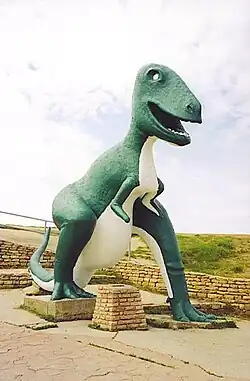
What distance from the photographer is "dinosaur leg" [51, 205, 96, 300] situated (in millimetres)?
7145

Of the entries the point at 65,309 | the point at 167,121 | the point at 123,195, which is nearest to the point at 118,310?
the point at 65,309

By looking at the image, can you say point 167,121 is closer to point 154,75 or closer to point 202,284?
point 154,75

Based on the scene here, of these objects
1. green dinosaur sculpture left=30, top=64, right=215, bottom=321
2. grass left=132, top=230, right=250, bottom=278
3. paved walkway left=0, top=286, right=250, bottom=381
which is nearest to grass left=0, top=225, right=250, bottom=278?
grass left=132, top=230, right=250, bottom=278

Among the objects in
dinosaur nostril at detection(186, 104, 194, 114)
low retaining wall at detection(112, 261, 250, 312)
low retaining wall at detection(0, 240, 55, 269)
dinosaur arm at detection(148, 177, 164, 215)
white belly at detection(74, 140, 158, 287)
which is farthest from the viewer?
low retaining wall at detection(0, 240, 55, 269)

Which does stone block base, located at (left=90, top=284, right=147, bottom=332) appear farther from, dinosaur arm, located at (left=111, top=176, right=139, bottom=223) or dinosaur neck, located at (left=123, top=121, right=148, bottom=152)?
dinosaur neck, located at (left=123, top=121, right=148, bottom=152)

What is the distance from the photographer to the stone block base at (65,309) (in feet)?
22.8

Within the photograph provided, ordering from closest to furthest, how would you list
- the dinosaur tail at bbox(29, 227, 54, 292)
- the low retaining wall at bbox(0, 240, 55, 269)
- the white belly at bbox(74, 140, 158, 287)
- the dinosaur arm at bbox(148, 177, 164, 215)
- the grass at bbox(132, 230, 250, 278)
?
the white belly at bbox(74, 140, 158, 287), the dinosaur arm at bbox(148, 177, 164, 215), the dinosaur tail at bbox(29, 227, 54, 292), the low retaining wall at bbox(0, 240, 55, 269), the grass at bbox(132, 230, 250, 278)

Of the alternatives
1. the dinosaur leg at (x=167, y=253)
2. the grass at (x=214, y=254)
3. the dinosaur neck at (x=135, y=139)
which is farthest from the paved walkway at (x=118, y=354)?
the grass at (x=214, y=254)

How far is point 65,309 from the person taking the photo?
275 inches

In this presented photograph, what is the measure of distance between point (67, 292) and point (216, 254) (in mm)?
8646

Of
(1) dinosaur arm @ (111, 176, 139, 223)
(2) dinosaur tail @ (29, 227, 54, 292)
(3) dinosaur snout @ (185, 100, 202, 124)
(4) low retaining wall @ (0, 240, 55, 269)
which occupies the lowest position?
(2) dinosaur tail @ (29, 227, 54, 292)

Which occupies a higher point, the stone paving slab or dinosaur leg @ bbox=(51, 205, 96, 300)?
dinosaur leg @ bbox=(51, 205, 96, 300)

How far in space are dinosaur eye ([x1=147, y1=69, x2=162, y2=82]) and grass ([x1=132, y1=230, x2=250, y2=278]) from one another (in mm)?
7048

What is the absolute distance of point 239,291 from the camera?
31.2 feet
